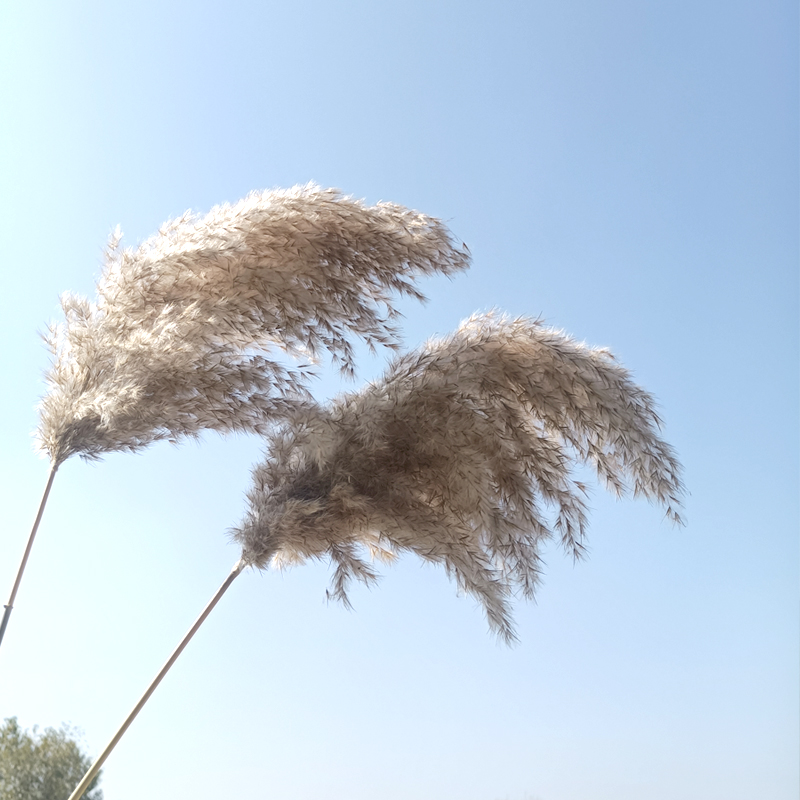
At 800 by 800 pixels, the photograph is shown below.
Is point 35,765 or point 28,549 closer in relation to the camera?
point 28,549

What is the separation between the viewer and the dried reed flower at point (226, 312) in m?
1.59

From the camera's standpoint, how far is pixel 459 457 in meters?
1.65

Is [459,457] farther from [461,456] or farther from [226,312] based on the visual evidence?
[226,312]

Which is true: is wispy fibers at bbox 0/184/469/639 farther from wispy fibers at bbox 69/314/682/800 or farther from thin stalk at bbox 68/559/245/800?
thin stalk at bbox 68/559/245/800

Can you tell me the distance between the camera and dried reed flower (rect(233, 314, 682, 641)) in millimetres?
1636

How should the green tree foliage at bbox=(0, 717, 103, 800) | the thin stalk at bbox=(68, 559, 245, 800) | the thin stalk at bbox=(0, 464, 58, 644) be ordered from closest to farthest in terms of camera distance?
1. the thin stalk at bbox=(68, 559, 245, 800)
2. the thin stalk at bbox=(0, 464, 58, 644)
3. the green tree foliage at bbox=(0, 717, 103, 800)

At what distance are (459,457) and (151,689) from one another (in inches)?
35.1

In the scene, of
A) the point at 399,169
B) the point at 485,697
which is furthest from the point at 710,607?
the point at 399,169

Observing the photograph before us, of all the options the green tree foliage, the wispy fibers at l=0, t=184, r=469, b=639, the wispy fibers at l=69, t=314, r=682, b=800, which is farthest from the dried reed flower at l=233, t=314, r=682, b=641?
the green tree foliage

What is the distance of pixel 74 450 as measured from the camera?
1614 mm

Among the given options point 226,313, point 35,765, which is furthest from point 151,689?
point 35,765

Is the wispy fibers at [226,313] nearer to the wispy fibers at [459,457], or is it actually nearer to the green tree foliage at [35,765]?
the wispy fibers at [459,457]

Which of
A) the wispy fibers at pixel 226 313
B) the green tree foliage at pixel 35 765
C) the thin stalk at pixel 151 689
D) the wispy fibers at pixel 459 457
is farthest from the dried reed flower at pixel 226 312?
the green tree foliage at pixel 35 765

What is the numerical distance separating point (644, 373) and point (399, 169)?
83.0 inches
